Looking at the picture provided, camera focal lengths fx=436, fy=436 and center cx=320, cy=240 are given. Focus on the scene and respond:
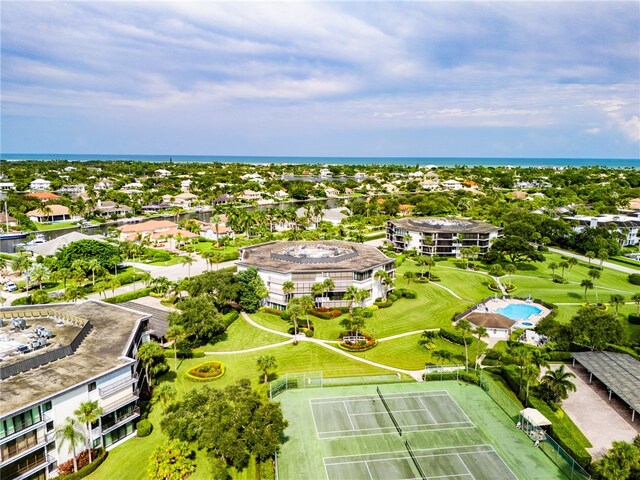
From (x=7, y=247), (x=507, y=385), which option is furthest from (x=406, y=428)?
(x=7, y=247)

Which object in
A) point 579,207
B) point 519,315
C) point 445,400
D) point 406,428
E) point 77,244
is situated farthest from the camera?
point 579,207

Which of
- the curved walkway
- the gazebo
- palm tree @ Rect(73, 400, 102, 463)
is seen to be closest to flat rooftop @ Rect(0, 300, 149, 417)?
palm tree @ Rect(73, 400, 102, 463)

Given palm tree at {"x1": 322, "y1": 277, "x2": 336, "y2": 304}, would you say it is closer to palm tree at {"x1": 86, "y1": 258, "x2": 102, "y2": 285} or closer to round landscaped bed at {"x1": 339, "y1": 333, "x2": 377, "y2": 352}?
round landscaped bed at {"x1": 339, "y1": 333, "x2": 377, "y2": 352}

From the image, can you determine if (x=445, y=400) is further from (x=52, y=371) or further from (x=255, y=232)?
(x=255, y=232)

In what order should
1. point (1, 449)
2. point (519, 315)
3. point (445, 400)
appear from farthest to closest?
point (519, 315) < point (445, 400) < point (1, 449)

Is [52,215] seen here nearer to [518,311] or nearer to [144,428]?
[144,428]

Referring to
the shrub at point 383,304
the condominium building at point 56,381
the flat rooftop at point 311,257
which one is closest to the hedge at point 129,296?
the flat rooftop at point 311,257
